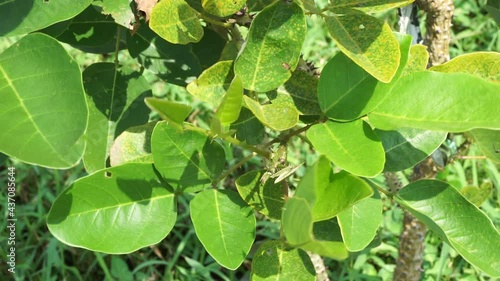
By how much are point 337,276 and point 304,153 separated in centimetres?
57

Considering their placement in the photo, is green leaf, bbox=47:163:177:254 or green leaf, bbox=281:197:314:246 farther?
green leaf, bbox=47:163:177:254

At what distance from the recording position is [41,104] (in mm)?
709

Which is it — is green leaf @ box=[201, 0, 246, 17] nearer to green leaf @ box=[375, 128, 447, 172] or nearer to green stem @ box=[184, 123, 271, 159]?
green stem @ box=[184, 123, 271, 159]

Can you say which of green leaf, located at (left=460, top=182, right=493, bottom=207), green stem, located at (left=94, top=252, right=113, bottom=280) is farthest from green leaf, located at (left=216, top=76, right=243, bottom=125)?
green stem, located at (left=94, top=252, right=113, bottom=280)

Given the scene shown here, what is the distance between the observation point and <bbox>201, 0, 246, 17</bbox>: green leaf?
2.57 ft

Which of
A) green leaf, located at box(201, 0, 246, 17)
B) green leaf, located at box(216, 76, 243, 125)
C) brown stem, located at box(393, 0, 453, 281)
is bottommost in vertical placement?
brown stem, located at box(393, 0, 453, 281)

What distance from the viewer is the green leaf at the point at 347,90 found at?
2.54 feet

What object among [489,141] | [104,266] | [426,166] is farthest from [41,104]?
Answer: [104,266]

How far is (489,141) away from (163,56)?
53 centimetres

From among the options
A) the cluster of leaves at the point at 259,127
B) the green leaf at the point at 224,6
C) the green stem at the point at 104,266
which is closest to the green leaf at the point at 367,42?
the cluster of leaves at the point at 259,127

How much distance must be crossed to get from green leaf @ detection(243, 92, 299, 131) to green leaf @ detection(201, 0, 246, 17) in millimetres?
118

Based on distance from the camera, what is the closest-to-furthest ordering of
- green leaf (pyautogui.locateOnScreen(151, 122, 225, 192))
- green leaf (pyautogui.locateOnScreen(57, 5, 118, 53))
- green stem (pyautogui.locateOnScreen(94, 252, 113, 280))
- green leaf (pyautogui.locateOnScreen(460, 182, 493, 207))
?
1. green leaf (pyautogui.locateOnScreen(151, 122, 225, 192))
2. green leaf (pyautogui.locateOnScreen(57, 5, 118, 53))
3. green leaf (pyautogui.locateOnScreen(460, 182, 493, 207))
4. green stem (pyautogui.locateOnScreen(94, 252, 113, 280))

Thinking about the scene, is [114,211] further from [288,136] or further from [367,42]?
[367,42]

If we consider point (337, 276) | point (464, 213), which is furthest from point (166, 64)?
point (337, 276)
